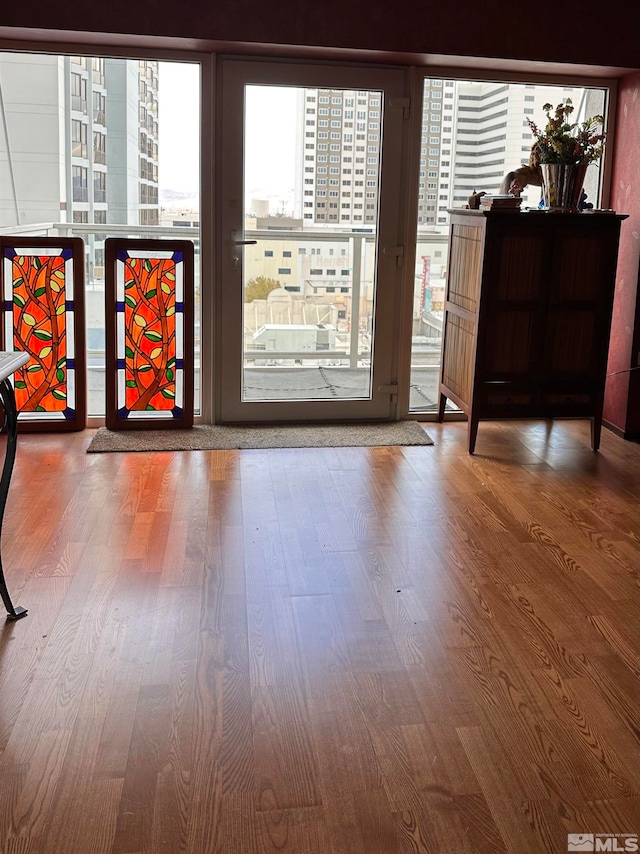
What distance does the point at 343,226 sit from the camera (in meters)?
4.73

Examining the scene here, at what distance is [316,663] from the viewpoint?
236cm

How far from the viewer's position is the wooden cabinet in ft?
13.8

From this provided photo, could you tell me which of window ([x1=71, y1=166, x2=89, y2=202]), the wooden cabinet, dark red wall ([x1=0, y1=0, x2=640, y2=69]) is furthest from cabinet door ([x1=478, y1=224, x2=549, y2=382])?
window ([x1=71, y1=166, x2=89, y2=202])

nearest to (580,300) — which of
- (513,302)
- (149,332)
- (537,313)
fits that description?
(537,313)

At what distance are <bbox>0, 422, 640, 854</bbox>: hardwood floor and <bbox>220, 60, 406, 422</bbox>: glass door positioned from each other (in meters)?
1.03

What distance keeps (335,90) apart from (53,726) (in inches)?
143

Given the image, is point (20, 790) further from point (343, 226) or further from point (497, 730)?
point (343, 226)

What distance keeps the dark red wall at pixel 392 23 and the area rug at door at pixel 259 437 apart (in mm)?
1980

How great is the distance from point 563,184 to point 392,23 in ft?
3.83

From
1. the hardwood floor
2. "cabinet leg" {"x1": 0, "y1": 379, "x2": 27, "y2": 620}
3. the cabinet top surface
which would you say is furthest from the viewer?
the cabinet top surface

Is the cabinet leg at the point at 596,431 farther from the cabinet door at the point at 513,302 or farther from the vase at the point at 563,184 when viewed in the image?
the vase at the point at 563,184

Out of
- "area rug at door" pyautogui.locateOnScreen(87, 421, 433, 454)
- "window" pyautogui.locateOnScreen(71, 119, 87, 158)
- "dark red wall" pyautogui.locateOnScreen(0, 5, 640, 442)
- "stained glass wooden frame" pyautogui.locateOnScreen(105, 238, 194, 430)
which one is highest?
"dark red wall" pyautogui.locateOnScreen(0, 5, 640, 442)

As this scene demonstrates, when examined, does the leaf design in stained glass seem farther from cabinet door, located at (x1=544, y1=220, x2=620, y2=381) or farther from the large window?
cabinet door, located at (x1=544, y1=220, x2=620, y2=381)

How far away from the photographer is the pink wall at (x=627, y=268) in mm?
4605
